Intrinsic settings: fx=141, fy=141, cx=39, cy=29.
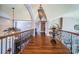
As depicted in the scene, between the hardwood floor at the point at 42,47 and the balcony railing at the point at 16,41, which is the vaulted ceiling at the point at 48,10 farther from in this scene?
the hardwood floor at the point at 42,47

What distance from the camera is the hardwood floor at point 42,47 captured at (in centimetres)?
233

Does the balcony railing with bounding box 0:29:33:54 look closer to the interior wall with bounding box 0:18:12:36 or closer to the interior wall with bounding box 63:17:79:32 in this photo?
the interior wall with bounding box 0:18:12:36

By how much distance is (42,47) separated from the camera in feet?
7.64

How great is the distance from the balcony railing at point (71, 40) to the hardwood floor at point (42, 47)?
76 mm

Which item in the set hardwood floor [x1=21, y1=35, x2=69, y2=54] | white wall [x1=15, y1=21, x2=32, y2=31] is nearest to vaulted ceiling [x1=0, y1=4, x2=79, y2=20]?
white wall [x1=15, y1=21, x2=32, y2=31]

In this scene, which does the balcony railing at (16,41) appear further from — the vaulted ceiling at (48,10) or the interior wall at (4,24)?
the vaulted ceiling at (48,10)

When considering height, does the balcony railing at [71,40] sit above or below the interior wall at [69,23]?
below

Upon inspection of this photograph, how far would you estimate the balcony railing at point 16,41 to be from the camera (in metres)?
2.30

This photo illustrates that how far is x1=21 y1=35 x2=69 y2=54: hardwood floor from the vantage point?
7.65 ft

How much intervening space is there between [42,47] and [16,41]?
17.5 inches

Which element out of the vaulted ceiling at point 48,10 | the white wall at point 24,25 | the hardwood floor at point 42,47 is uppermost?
the vaulted ceiling at point 48,10

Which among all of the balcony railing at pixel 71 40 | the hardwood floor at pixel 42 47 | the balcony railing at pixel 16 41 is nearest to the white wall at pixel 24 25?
the balcony railing at pixel 16 41

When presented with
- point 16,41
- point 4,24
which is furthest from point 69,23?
point 4,24
